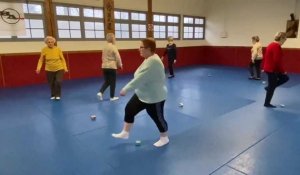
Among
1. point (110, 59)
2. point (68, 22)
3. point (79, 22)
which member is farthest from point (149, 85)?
point (79, 22)

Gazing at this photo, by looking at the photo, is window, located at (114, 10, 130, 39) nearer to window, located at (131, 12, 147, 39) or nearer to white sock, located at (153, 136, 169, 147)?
window, located at (131, 12, 147, 39)

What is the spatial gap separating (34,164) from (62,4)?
6201 millimetres

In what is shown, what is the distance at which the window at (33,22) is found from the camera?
680 centimetres

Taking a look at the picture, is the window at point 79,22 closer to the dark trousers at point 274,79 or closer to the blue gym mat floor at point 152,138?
the blue gym mat floor at point 152,138

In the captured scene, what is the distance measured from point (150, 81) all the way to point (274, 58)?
2808 mm

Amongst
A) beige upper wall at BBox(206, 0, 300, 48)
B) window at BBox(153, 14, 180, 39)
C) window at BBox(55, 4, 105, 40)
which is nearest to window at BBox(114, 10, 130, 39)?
window at BBox(55, 4, 105, 40)

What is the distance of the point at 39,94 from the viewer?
5.90m

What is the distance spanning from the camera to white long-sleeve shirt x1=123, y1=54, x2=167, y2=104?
2.61 metres

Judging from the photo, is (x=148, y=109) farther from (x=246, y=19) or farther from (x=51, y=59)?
(x=246, y=19)

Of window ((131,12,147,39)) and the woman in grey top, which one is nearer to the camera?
the woman in grey top

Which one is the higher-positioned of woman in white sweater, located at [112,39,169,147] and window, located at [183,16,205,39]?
window, located at [183,16,205,39]

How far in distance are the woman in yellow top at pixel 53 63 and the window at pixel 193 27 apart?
304 inches

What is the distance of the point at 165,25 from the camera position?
35.2ft

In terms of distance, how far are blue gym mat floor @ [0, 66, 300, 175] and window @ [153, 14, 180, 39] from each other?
5.65 meters
